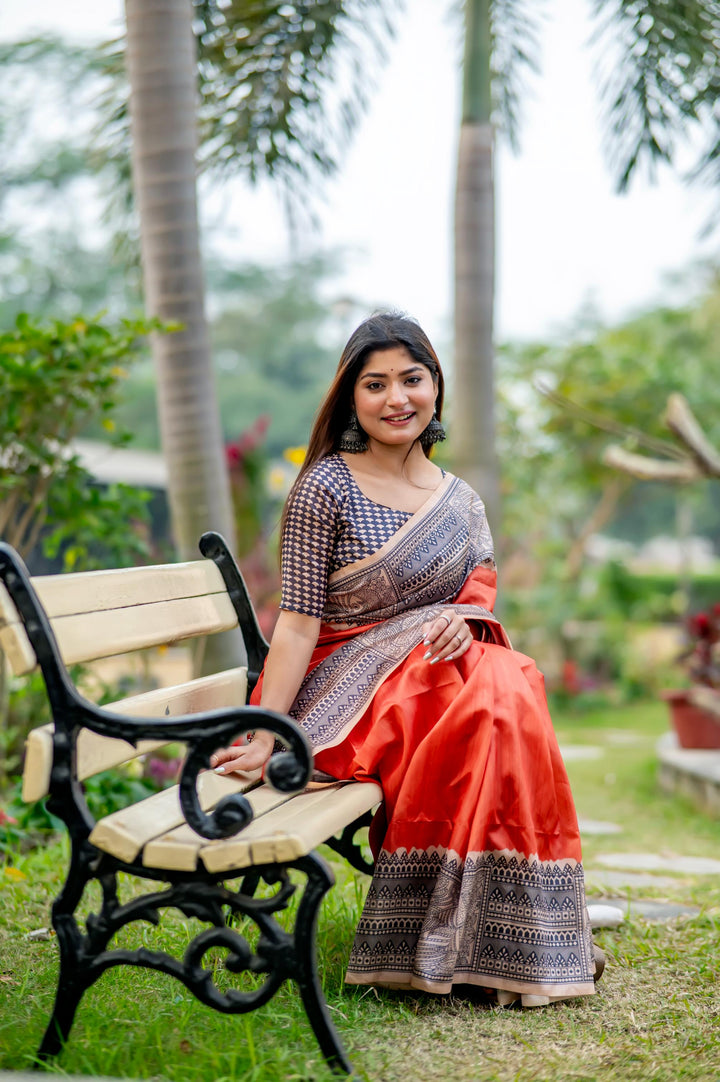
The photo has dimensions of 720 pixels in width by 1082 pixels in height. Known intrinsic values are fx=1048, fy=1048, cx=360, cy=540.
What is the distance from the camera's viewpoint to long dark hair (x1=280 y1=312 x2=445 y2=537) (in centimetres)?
265

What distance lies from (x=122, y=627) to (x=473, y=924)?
1023 mm

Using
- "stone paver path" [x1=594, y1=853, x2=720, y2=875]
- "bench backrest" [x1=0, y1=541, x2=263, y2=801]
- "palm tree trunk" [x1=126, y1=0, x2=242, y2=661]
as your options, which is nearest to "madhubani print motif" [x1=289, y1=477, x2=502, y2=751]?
"bench backrest" [x1=0, y1=541, x2=263, y2=801]

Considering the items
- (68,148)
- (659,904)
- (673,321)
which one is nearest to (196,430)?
(659,904)

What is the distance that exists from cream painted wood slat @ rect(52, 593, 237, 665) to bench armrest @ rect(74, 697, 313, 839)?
0.29 m

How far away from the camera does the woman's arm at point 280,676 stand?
2438mm

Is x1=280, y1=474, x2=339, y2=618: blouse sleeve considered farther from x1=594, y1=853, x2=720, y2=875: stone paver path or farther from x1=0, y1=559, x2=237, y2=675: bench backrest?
x1=594, y1=853, x2=720, y2=875: stone paver path

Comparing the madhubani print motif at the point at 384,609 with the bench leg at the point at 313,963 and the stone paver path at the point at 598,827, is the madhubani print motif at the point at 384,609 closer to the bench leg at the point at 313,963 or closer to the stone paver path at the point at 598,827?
the bench leg at the point at 313,963

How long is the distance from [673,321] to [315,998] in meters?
20.5

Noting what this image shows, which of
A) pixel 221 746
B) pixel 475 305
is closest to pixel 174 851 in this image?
pixel 221 746

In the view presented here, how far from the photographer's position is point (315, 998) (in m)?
1.91

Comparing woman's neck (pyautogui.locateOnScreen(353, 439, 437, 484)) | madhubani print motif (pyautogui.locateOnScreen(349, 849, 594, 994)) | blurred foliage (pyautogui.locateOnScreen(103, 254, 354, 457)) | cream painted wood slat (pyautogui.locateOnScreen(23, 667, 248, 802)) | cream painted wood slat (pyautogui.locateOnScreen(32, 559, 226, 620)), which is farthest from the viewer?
blurred foliage (pyautogui.locateOnScreen(103, 254, 354, 457))

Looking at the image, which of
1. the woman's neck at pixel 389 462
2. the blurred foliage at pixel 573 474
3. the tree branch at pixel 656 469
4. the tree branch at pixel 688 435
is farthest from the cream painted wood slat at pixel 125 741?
the blurred foliage at pixel 573 474

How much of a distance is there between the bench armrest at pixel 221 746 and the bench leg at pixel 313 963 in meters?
0.16

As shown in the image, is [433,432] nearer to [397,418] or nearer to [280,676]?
[397,418]
